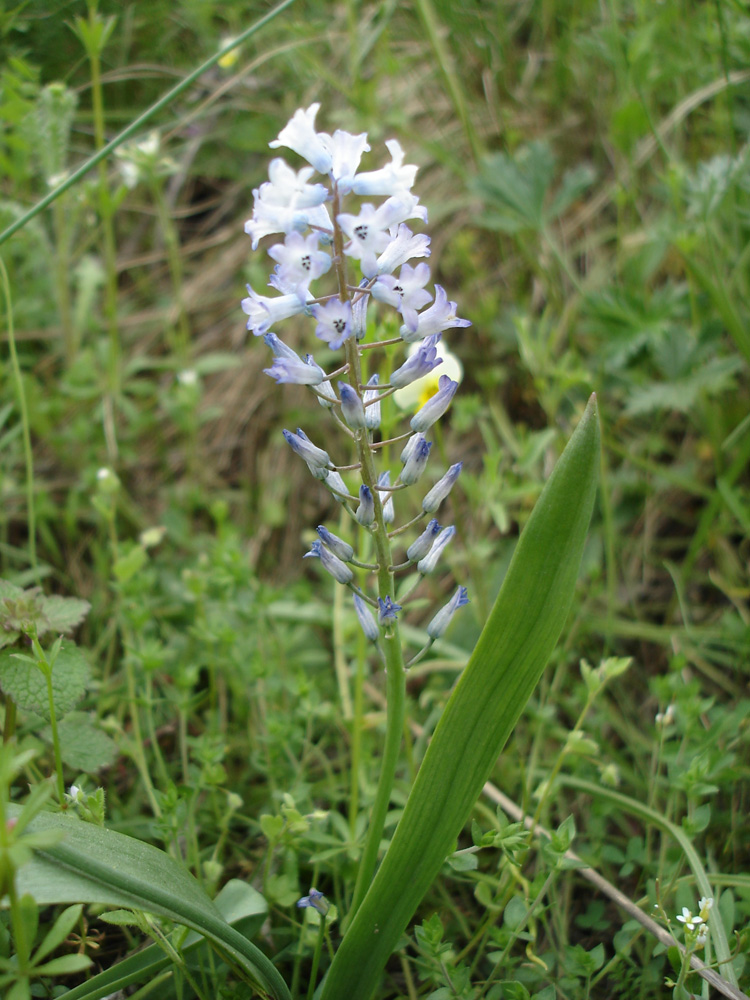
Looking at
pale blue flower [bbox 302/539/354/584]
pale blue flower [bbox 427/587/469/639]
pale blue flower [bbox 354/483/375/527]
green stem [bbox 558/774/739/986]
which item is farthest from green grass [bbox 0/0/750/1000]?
pale blue flower [bbox 354/483/375/527]

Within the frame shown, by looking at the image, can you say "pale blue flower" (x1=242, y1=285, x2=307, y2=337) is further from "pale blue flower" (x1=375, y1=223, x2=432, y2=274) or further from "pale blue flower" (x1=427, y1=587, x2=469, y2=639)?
"pale blue flower" (x1=427, y1=587, x2=469, y2=639)

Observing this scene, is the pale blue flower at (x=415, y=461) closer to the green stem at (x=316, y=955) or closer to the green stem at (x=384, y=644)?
the green stem at (x=384, y=644)

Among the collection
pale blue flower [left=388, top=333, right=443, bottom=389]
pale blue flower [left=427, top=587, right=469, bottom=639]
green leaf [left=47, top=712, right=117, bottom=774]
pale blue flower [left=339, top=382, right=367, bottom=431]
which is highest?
pale blue flower [left=388, top=333, right=443, bottom=389]

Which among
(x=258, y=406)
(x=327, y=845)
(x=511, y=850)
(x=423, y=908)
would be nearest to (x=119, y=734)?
(x=327, y=845)

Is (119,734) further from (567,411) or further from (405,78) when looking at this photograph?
(405,78)

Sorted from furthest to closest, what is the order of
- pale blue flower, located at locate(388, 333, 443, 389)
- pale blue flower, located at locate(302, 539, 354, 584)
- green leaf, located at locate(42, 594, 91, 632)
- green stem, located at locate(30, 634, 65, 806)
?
green leaf, located at locate(42, 594, 91, 632)
green stem, located at locate(30, 634, 65, 806)
pale blue flower, located at locate(302, 539, 354, 584)
pale blue flower, located at locate(388, 333, 443, 389)

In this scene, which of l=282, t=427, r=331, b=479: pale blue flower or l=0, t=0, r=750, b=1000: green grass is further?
l=0, t=0, r=750, b=1000: green grass
